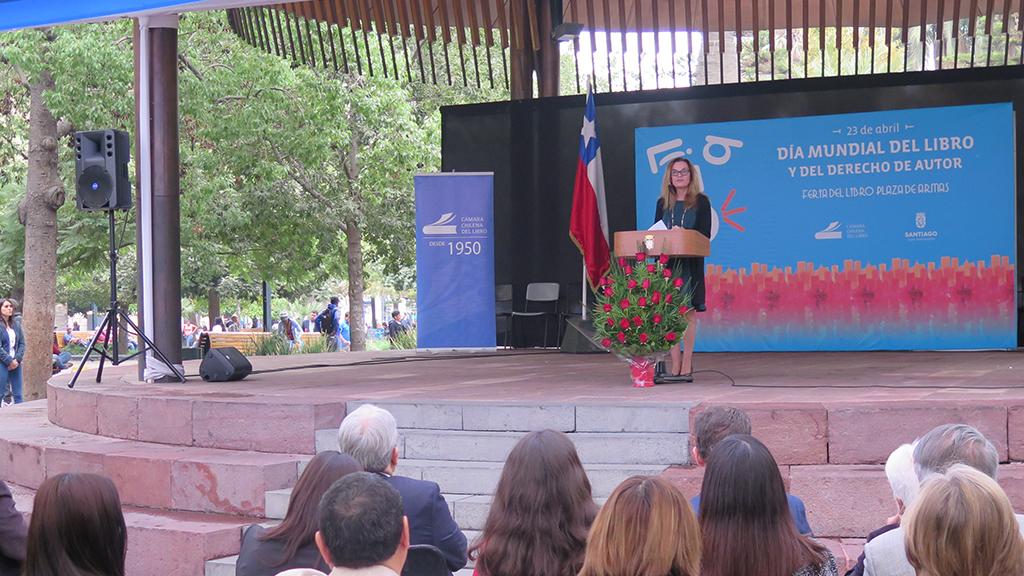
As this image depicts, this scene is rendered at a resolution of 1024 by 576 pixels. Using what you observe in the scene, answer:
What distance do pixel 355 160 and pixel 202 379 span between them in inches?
426

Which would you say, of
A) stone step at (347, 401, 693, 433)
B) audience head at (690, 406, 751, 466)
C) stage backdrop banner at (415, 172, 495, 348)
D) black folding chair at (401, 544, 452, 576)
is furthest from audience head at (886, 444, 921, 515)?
stage backdrop banner at (415, 172, 495, 348)

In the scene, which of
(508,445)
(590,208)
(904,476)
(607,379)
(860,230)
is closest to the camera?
(904,476)

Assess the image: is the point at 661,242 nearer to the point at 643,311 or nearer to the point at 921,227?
the point at 643,311

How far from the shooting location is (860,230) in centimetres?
1141

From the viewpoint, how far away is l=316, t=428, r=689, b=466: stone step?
6090mm

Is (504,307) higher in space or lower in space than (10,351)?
higher

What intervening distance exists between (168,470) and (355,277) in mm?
13483

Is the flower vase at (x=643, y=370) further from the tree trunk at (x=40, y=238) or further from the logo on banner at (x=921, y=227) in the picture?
the tree trunk at (x=40, y=238)

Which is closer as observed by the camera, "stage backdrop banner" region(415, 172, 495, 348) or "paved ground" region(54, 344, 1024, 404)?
"paved ground" region(54, 344, 1024, 404)

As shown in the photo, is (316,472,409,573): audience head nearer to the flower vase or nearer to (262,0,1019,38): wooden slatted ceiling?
the flower vase

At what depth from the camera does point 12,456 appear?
298 inches

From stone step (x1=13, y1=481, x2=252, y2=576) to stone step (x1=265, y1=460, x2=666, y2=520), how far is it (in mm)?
214

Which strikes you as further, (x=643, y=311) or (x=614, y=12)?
(x=614, y=12)

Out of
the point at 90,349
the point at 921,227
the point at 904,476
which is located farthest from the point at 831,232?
the point at 904,476
